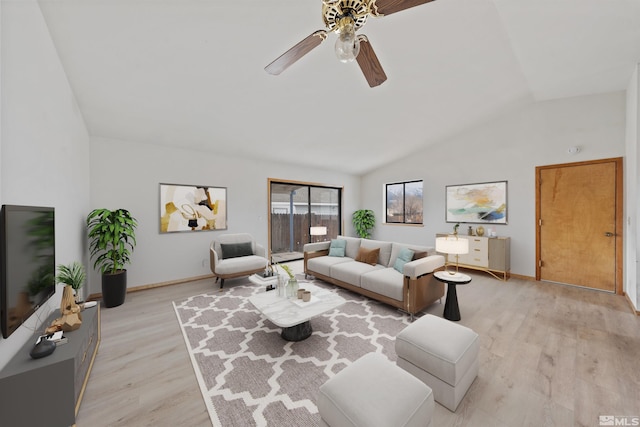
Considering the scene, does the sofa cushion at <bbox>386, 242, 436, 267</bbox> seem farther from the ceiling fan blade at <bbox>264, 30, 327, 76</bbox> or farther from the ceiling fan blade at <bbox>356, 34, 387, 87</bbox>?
the ceiling fan blade at <bbox>264, 30, 327, 76</bbox>

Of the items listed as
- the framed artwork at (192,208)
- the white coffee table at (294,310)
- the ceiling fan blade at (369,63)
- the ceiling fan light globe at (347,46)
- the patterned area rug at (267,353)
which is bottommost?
the patterned area rug at (267,353)

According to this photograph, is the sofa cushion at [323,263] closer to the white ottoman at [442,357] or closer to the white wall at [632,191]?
the white ottoman at [442,357]

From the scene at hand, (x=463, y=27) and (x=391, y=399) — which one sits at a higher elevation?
(x=463, y=27)

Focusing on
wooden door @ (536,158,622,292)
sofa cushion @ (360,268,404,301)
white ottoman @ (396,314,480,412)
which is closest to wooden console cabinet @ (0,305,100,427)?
white ottoman @ (396,314,480,412)

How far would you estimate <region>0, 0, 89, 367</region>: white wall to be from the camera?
141cm

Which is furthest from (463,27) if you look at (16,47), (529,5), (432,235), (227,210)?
(227,210)

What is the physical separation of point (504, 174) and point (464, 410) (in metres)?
4.54

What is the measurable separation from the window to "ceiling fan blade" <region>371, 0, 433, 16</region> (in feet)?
16.4

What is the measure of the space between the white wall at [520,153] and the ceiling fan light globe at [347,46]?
469 centimetres

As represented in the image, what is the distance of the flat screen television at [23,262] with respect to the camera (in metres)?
1.25

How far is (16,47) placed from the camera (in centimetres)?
152

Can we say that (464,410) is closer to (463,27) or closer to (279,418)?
(279,418)

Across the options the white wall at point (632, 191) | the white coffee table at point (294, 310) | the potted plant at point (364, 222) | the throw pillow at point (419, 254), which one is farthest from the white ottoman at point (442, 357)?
the potted plant at point (364, 222)

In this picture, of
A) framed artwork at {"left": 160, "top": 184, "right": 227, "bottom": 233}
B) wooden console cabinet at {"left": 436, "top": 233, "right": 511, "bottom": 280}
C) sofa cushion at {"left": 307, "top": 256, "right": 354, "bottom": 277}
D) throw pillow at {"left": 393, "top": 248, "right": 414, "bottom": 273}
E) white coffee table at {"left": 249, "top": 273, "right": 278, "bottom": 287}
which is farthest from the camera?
wooden console cabinet at {"left": 436, "top": 233, "right": 511, "bottom": 280}
